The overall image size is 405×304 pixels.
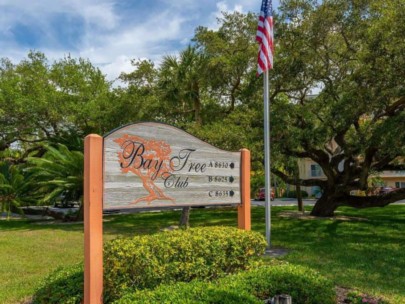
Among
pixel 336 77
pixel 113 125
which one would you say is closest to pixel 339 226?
pixel 336 77

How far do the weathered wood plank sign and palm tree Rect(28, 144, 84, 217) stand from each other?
10747mm

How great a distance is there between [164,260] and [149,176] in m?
1.13

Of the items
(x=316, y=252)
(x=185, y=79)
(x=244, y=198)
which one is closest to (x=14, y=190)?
(x=185, y=79)

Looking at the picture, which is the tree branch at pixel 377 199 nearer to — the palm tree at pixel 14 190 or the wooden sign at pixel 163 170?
the wooden sign at pixel 163 170

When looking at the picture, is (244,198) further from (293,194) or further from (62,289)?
(293,194)

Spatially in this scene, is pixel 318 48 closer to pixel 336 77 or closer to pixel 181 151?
pixel 336 77

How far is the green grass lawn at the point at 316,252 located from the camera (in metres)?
6.27

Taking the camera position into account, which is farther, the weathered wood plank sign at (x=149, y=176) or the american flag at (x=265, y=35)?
the american flag at (x=265, y=35)

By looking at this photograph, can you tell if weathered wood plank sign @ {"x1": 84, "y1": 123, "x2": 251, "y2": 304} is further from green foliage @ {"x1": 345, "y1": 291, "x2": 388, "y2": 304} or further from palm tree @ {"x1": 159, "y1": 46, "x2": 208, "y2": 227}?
palm tree @ {"x1": 159, "y1": 46, "x2": 208, "y2": 227}

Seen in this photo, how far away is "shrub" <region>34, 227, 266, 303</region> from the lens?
446 centimetres

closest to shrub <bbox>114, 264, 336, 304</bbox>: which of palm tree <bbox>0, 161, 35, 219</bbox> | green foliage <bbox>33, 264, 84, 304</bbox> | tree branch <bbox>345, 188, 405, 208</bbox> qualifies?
green foliage <bbox>33, 264, 84, 304</bbox>

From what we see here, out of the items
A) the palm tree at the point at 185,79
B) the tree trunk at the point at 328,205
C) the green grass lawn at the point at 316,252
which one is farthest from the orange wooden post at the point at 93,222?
the tree trunk at the point at 328,205

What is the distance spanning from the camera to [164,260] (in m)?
4.62

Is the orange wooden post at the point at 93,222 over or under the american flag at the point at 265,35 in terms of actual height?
under
